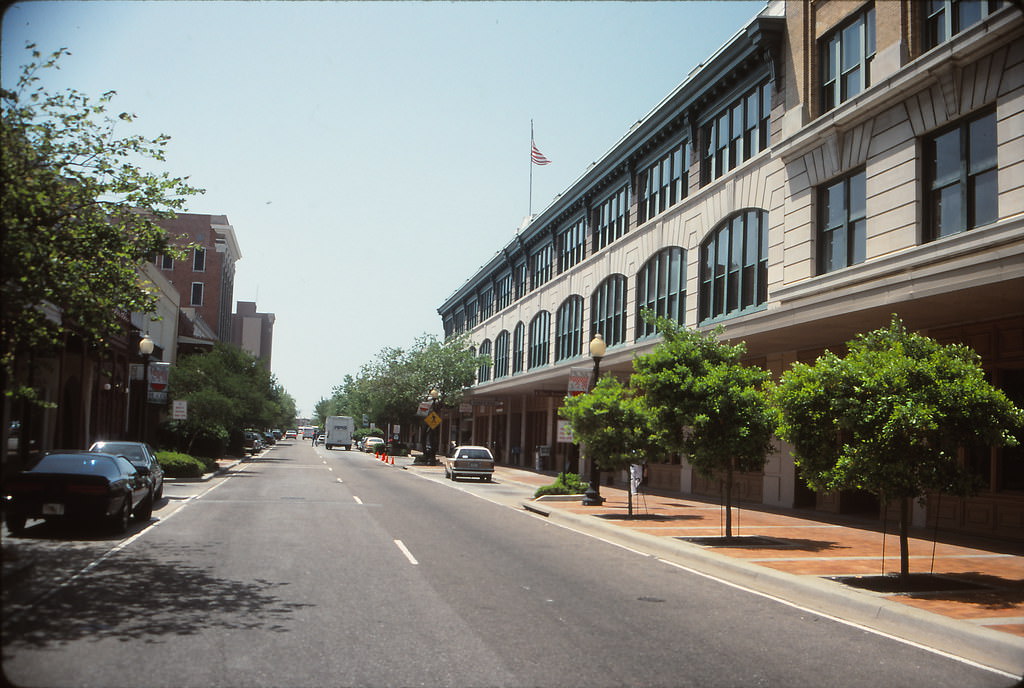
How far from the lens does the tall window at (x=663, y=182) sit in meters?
31.8

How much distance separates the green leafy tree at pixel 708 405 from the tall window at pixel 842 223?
6.02 m

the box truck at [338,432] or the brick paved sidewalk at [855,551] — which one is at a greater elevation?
the brick paved sidewalk at [855,551]

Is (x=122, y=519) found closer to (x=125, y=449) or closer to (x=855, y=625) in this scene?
(x=125, y=449)

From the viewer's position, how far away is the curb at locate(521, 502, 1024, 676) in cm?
780

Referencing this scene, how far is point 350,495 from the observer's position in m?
26.3

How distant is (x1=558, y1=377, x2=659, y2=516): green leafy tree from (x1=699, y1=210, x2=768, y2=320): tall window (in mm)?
6575

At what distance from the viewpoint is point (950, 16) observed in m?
18.4

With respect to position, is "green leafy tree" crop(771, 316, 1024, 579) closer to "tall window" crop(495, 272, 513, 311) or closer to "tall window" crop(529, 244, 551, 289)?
"tall window" crop(529, 244, 551, 289)

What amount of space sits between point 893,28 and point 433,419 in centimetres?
3478

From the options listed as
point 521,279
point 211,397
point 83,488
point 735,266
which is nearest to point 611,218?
point 735,266

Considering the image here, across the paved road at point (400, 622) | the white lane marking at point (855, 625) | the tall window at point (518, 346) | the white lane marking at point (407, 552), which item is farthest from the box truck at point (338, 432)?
the white lane marking at point (855, 625)

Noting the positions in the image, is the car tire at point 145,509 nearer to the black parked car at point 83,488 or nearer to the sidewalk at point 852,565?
the black parked car at point 83,488

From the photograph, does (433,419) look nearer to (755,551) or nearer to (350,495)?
(350,495)

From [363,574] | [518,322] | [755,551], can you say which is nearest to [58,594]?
[363,574]
